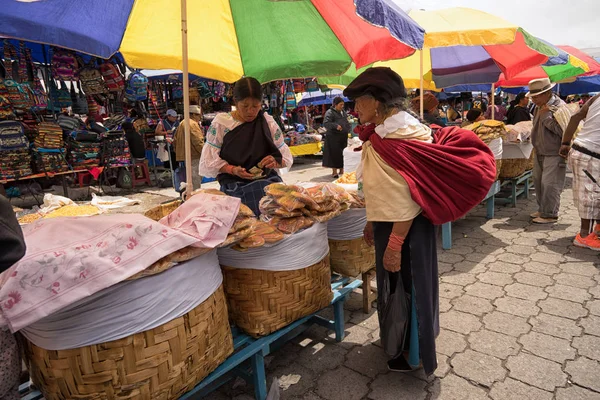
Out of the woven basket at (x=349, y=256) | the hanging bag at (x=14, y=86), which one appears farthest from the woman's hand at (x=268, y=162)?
the hanging bag at (x=14, y=86)

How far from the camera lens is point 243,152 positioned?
10.00ft

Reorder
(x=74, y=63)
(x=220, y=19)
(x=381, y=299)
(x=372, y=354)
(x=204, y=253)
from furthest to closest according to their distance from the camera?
(x=74, y=63) < (x=220, y=19) < (x=372, y=354) < (x=381, y=299) < (x=204, y=253)

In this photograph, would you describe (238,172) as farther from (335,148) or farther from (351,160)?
(335,148)

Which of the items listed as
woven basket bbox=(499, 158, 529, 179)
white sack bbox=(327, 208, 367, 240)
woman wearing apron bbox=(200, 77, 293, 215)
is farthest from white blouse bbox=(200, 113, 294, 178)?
woven basket bbox=(499, 158, 529, 179)

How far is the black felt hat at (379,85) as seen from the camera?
6.91 feet

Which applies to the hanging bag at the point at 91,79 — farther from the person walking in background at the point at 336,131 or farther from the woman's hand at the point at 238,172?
the woman's hand at the point at 238,172

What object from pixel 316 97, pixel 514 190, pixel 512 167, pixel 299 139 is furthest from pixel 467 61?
pixel 316 97

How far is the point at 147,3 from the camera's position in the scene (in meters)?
2.85

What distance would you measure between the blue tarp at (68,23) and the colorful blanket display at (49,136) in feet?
19.9

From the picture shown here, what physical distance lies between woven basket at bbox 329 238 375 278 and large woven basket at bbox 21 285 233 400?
57.3 inches

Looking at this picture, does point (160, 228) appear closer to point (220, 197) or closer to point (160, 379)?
point (220, 197)

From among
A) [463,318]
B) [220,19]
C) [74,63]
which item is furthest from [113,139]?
[463,318]

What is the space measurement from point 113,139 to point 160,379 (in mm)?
8269

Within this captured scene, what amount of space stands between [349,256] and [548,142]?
409 centimetres
